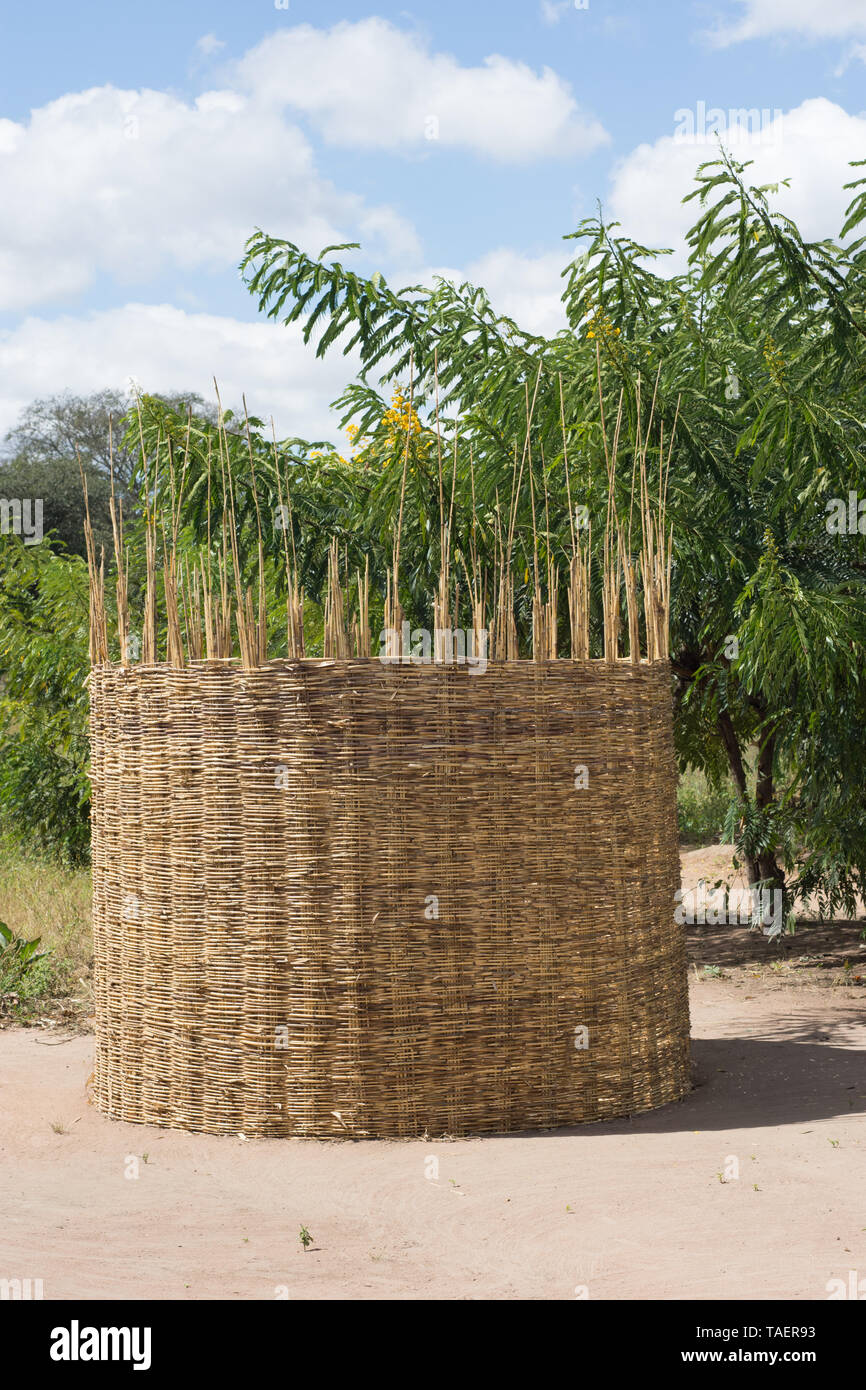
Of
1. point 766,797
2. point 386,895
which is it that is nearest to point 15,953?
point 386,895

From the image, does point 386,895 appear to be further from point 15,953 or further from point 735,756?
point 735,756

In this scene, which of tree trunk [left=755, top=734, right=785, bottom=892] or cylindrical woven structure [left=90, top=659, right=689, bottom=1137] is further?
tree trunk [left=755, top=734, right=785, bottom=892]

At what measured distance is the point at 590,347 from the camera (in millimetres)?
7676

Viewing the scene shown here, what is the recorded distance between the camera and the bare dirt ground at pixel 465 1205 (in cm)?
374

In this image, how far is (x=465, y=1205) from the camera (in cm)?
434

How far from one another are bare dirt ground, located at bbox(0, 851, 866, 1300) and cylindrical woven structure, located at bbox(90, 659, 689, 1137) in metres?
0.22

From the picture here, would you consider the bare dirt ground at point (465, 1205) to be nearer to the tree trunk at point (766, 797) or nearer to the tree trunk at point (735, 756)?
the tree trunk at point (766, 797)

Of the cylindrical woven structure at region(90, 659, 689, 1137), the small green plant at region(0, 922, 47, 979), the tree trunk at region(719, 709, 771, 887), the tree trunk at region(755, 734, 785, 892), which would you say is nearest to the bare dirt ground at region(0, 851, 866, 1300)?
the cylindrical woven structure at region(90, 659, 689, 1137)

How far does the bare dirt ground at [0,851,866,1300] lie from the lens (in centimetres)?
374

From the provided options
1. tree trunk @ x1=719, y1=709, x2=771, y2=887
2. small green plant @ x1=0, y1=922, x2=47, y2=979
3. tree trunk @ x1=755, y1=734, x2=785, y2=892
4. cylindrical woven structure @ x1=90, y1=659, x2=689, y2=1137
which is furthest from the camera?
tree trunk @ x1=719, y1=709, x2=771, y2=887

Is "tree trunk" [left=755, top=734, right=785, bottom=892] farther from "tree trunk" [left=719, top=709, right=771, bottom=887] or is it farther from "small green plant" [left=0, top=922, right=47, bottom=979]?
"small green plant" [left=0, top=922, right=47, bottom=979]

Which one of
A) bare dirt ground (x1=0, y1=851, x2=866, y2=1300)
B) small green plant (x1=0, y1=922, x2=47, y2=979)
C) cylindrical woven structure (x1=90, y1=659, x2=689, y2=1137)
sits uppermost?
cylindrical woven structure (x1=90, y1=659, x2=689, y2=1137)

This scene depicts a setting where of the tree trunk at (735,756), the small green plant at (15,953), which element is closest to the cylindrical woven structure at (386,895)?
the small green plant at (15,953)

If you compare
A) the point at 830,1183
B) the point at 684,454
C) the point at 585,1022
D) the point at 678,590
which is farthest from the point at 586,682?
the point at 678,590
